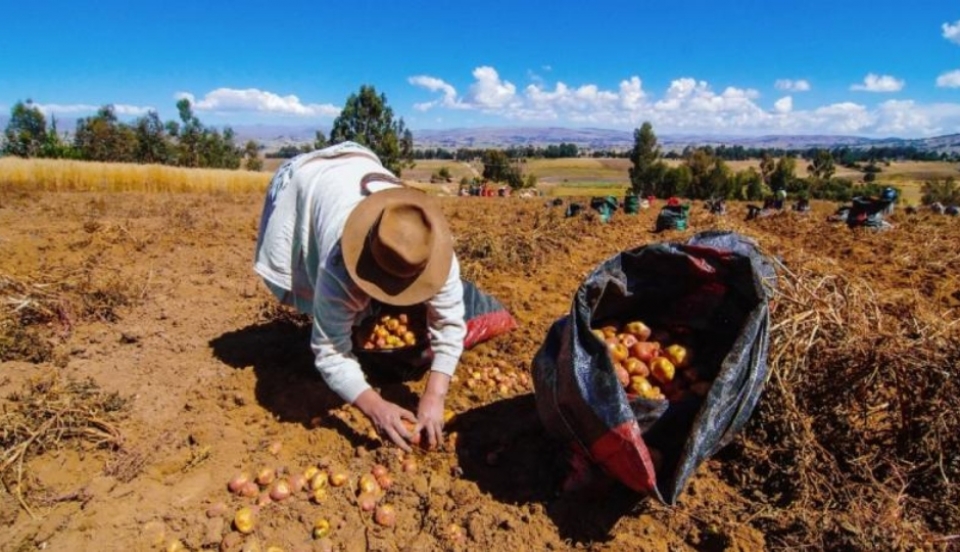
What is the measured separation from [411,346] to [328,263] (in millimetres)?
947

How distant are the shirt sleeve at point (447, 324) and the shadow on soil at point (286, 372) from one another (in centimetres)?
67

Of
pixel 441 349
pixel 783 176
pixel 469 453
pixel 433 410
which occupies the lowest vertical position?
pixel 469 453

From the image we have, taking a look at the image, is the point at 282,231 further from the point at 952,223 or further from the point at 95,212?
the point at 952,223

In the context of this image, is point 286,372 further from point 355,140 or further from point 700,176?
point 700,176

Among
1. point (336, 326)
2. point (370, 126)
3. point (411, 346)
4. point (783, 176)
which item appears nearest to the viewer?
point (336, 326)

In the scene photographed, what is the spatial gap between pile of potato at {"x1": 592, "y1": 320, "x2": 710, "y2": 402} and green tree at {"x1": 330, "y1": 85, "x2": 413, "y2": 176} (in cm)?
3221

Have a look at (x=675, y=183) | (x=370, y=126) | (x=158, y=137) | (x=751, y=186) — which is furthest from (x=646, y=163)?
(x=158, y=137)

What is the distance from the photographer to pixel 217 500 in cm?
238

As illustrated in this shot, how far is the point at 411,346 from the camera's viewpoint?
3.11m

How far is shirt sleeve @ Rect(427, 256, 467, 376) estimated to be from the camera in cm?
253

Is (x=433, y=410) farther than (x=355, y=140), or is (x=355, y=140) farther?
(x=355, y=140)

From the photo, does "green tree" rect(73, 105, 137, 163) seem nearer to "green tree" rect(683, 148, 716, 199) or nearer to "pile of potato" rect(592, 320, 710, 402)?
"pile of potato" rect(592, 320, 710, 402)

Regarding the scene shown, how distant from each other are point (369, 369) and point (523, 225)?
6.94 metres

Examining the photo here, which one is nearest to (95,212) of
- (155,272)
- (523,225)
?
(155,272)
